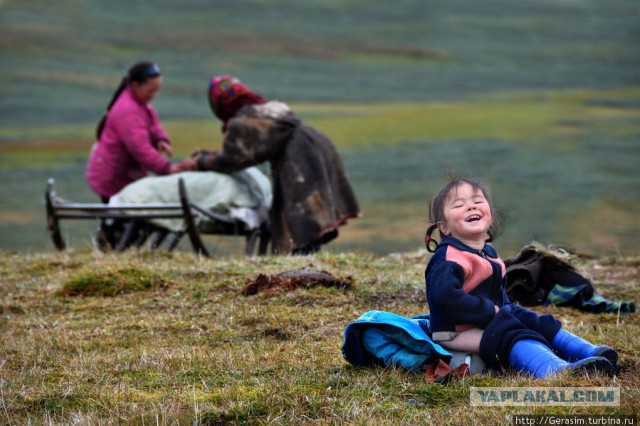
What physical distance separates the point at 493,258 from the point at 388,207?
61.6 feet

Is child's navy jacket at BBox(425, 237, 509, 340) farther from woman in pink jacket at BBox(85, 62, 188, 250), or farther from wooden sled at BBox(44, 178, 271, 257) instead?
woman in pink jacket at BBox(85, 62, 188, 250)

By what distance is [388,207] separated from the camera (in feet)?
78.6

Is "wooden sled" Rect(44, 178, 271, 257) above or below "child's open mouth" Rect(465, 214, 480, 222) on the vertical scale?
below

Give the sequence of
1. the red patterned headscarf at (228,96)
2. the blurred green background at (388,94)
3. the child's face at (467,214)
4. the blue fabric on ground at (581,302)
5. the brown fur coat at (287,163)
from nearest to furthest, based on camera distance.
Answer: the child's face at (467,214) < the blue fabric on ground at (581,302) < the brown fur coat at (287,163) < the red patterned headscarf at (228,96) < the blurred green background at (388,94)

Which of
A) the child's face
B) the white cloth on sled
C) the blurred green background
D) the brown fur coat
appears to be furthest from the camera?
the blurred green background

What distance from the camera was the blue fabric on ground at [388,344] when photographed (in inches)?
197

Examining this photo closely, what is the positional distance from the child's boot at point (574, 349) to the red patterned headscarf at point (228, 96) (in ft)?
22.0

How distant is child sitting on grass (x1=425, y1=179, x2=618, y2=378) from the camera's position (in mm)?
4902

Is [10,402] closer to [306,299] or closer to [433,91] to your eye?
[306,299]

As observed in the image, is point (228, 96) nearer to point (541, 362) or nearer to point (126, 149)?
point (126, 149)

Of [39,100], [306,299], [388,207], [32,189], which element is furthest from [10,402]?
[39,100]

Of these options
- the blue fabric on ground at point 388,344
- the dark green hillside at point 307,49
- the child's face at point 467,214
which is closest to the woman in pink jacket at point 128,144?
the blue fabric on ground at point 388,344

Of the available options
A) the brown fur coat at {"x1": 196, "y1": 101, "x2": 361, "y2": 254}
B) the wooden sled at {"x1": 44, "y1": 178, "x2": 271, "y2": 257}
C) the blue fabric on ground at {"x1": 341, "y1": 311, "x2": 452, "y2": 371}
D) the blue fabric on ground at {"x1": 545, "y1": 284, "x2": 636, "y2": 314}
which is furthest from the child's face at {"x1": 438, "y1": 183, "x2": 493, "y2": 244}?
the brown fur coat at {"x1": 196, "y1": 101, "x2": 361, "y2": 254}

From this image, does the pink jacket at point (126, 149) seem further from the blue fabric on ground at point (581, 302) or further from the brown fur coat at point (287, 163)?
the blue fabric on ground at point (581, 302)
